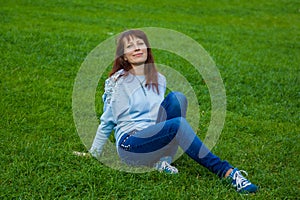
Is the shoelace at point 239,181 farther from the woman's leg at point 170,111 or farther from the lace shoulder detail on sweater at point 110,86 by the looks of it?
the lace shoulder detail on sweater at point 110,86

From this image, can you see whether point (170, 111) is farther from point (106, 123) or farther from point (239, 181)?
point (239, 181)

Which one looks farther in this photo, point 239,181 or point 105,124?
point 105,124

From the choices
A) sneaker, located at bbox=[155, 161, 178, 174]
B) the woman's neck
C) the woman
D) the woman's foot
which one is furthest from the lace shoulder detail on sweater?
the woman's foot

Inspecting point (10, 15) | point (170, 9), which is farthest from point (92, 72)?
point (170, 9)

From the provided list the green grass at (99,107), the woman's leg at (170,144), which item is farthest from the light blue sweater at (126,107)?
the green grass at (99,107)

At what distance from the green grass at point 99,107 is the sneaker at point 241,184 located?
0.19 feet

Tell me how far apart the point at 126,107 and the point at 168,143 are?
425 mm

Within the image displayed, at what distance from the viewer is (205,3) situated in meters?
13.3

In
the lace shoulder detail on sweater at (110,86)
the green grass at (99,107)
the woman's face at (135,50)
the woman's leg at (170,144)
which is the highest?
the woman's face at (135,50)

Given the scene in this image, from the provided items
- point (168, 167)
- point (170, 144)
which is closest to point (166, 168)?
point (168, 167)

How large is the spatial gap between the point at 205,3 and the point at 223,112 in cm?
902

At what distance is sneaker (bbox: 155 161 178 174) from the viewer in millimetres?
3270

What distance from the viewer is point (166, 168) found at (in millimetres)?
3287

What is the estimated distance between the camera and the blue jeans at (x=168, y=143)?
10.6ft
